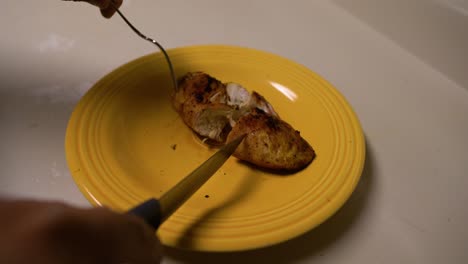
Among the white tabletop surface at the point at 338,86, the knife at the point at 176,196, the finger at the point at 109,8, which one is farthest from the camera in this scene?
the finger at the point at 109,8

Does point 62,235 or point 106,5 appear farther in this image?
point 106,5

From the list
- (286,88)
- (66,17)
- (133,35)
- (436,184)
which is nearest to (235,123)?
(286,88)

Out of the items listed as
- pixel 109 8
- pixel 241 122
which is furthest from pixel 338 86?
pixel 109 8

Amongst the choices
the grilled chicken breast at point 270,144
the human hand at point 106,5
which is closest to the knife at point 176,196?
the grilled chicken breast at point 270,144

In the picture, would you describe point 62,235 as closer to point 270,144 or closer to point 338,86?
point 270,144

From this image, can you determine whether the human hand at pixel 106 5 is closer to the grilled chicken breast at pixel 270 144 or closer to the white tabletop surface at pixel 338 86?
the white tabletop surface at pixel 338 86
